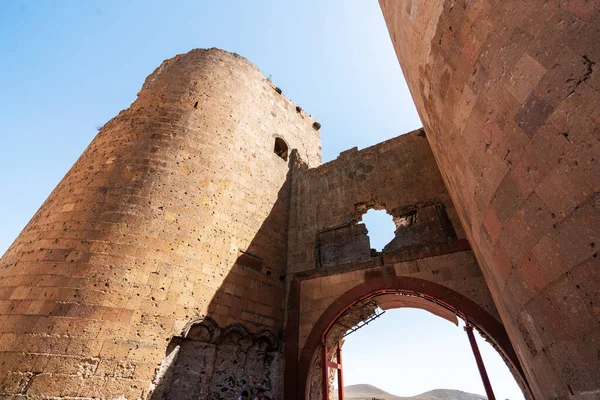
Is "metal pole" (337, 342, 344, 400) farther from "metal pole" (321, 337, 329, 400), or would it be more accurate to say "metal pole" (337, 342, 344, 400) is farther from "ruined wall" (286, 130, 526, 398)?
"metal pole" (321, 337, 329, 400)

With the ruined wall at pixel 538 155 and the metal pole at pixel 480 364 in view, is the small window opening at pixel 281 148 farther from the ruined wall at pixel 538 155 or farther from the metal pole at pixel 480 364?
the ruined wall at pixel 538 155

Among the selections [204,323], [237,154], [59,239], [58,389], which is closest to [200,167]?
[237,154]

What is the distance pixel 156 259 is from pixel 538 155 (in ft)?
19.0

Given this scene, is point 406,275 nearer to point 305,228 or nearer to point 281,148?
point 305,228

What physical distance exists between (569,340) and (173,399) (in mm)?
5375

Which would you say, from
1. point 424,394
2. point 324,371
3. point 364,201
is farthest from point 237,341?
point 424,394

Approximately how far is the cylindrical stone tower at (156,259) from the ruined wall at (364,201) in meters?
0.80

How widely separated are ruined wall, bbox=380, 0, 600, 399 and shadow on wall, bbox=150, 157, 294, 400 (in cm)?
493

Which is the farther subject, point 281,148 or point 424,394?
point 424,394

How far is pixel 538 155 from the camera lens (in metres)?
1.93

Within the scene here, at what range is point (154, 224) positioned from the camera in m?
5.79

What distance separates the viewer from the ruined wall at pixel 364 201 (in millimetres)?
6680

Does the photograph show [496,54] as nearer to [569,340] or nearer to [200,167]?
[569,340]

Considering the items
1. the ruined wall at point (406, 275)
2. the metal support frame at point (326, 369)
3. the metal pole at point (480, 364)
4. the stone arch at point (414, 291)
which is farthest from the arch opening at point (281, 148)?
the metal pole at point (480, 364)
